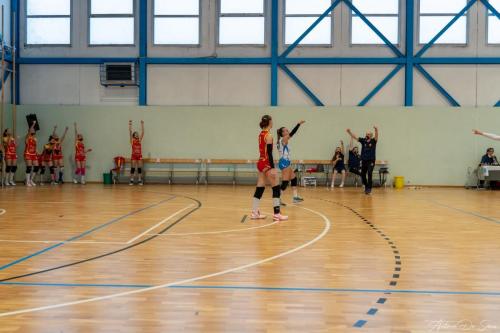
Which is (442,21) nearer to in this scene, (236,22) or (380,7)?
(380,7)

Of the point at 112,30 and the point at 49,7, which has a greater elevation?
the point at 49,7

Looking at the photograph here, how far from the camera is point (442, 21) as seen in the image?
73.0 ft

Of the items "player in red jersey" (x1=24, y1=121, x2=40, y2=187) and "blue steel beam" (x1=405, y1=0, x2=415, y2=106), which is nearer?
"player in red jersey" (x1=24, y1=121, x2=40, y2=187)

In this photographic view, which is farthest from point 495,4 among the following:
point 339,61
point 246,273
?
point 246,273

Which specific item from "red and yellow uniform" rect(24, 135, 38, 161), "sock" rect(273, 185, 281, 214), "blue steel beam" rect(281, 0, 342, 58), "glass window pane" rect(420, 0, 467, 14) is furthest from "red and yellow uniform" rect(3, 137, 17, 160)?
"glass window pane" rect(420, 0, 467, 14)

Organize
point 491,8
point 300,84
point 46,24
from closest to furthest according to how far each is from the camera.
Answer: point 491,8
point 300,84
point 46,24

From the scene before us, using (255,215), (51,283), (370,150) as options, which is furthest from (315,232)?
(370,150)

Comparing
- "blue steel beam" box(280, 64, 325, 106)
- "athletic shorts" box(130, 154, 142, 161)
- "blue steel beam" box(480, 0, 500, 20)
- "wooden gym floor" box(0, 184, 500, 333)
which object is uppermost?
"blue steel beam" box(480, 0, 500, 20)

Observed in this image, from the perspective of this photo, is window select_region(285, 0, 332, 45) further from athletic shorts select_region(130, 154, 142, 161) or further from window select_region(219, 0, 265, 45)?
athletic shorts select_region(130, 154, 142, 161)

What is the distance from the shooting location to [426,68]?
22.2 metres

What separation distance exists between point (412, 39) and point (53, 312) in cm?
2042

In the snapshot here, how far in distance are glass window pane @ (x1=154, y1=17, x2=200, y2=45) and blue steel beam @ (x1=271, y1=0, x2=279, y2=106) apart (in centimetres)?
301

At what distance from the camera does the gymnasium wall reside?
72.8 ft

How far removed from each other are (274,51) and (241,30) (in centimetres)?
161
